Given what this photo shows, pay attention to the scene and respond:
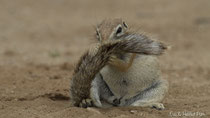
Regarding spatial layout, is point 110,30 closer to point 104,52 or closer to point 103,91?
point 104,52

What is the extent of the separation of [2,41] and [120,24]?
9540 millimetres

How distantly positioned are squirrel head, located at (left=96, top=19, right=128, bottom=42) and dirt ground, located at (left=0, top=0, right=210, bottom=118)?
0.88 meters

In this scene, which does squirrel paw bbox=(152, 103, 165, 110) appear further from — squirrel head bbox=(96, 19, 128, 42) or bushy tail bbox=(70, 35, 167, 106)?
squirrel head bbox=(96, 19, 128, 42)

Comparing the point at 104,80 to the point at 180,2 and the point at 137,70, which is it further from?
the point at 180,2

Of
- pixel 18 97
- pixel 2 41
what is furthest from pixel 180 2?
pixel 18 97

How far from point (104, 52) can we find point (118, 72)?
84cm

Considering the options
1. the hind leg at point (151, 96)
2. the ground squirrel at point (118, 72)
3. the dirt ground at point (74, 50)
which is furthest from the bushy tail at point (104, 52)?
the hind leg at point (151, 96)

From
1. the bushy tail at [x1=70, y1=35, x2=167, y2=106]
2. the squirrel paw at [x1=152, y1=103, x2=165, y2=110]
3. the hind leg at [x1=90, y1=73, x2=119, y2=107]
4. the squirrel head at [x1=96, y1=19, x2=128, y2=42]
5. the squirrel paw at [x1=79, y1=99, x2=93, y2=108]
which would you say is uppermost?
the squirrel head at [x1=96, y1=19, x2=128, y2=42]

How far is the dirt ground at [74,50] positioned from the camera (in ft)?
21.5

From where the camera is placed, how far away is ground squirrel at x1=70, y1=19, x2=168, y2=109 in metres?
5.88

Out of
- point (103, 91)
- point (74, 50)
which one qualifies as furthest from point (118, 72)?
point (74, 50)

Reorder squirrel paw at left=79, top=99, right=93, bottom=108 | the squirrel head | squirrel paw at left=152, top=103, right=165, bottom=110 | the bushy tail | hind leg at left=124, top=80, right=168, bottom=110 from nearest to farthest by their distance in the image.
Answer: the bushy tail, the squirrel head, squirrel paw at left=79, top=99, right=93, bottom=108, squirrel paw at left=152, top=103, right=165, bottom=110, hind leg at left=124, top=80, right=168, bottom=110

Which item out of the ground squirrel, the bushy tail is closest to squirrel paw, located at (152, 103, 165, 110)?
the ground squirrel

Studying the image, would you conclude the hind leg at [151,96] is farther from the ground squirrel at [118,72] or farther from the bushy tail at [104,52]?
the bushy tail at [104,52]
